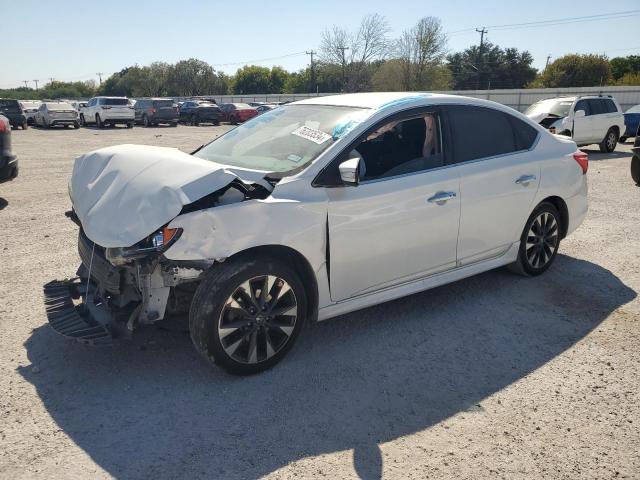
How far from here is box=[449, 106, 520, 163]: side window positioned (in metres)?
4.46

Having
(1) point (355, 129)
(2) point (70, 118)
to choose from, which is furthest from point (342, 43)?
(1) point (355, 129)

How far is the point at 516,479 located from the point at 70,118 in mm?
32288

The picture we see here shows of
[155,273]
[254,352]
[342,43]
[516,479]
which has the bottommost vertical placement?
[516,479]

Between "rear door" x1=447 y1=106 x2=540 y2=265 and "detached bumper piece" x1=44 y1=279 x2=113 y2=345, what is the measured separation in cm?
282

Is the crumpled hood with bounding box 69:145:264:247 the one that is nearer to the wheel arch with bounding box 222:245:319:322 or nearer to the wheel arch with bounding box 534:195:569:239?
the wheel arch with bounding box 222:245:319:322

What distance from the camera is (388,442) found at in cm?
290

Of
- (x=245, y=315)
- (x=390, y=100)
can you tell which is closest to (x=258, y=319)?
(x=245, y=315)

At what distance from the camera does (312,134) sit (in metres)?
4.05

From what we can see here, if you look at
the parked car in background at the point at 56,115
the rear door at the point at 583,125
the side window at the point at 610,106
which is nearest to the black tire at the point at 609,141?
the side window at the point at 610,106

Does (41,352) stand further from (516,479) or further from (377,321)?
(516,479)

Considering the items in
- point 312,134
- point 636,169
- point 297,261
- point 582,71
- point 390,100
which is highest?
point 582,71

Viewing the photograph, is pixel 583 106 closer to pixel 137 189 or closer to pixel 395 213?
pixel 395 213

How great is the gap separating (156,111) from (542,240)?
102ft

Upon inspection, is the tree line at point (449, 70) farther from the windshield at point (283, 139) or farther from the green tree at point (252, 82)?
the windshield at point (283, 139)
